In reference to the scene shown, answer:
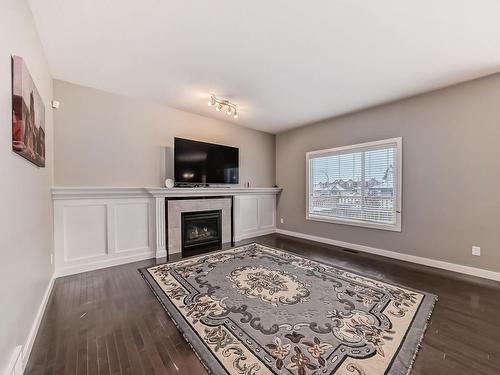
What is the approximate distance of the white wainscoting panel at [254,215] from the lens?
4.88 metres

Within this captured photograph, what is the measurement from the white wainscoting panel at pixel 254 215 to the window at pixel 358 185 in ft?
3.49

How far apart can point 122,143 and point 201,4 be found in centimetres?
257

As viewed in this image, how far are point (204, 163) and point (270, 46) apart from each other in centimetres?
254

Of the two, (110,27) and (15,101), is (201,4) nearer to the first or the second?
(110,27)

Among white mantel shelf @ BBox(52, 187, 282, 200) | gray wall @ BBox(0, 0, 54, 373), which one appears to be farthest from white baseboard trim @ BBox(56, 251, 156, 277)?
white mantel shelf @ BBox(52, 187, 282, 200)

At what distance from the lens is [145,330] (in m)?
1.78

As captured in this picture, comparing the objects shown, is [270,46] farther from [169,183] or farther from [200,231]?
[200,231]

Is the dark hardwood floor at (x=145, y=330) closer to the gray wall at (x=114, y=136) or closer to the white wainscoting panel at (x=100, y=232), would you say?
the white wainscoting panel at (x=100, y=232)

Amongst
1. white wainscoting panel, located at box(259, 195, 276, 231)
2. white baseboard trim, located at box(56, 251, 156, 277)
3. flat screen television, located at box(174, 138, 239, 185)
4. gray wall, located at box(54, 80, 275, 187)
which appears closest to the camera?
white baseboard trim, located at box(56, 251, 156, 277)

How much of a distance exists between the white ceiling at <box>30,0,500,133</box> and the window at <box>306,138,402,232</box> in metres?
0.99

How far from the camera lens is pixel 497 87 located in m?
2.75

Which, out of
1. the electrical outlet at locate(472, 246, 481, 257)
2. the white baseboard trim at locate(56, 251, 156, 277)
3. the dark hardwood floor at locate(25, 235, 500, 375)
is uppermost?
the electrical outlet at locate(472, 246, 481, 257)

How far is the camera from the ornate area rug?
1456 mm

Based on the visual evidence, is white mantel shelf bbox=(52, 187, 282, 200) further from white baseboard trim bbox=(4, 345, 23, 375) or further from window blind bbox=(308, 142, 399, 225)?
white baseboard trim bbox=(4, 345, 23, 375)
